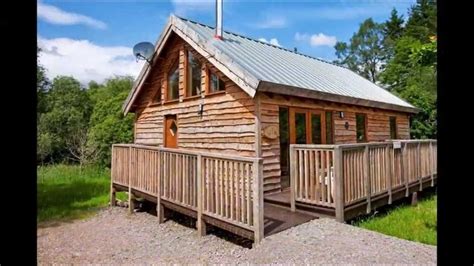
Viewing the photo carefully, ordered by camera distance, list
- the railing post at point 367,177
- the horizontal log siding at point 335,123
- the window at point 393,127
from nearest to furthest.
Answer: the railing post at point 367,177
the horizontal log siding at point 335,123
the window at point 393,127

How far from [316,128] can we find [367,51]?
2014 cm

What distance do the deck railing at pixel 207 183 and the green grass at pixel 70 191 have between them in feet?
6.53

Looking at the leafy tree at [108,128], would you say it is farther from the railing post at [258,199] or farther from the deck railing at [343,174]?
the railing post at [258,199]

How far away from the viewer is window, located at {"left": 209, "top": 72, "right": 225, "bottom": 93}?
7324 millimetres

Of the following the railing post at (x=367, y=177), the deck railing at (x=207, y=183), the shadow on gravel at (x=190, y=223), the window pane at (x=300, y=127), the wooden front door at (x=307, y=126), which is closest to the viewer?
the deck railing at (x=207, y=183)

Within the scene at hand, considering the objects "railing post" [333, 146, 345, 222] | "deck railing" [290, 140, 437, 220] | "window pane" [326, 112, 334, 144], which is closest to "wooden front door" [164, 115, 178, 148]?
"window pane" [326, 112, 334, 144]

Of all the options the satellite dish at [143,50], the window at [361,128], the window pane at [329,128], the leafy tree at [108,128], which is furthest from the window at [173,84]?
the leafy tree at [108,128]

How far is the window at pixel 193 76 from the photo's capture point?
8039mm

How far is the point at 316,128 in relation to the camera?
→ 7.71 meters
